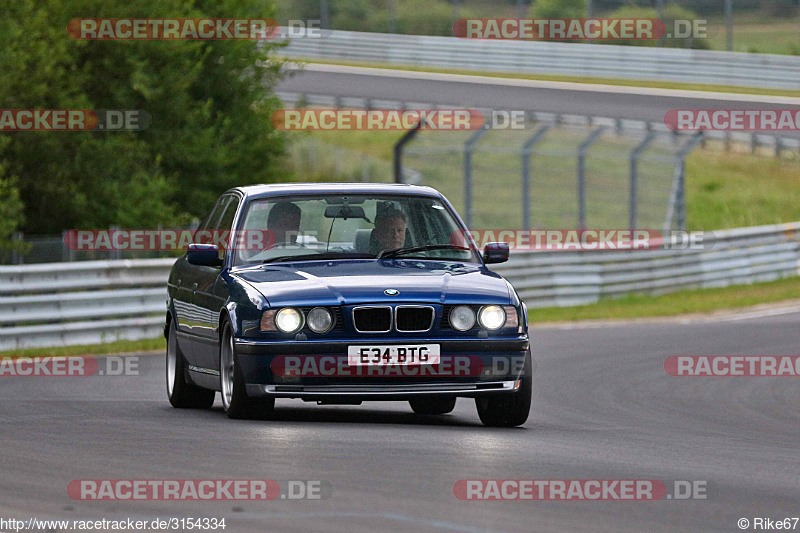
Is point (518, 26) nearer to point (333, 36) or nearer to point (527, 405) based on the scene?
point (333, 36)

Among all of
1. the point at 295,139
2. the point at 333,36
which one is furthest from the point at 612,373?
the point at 333,36

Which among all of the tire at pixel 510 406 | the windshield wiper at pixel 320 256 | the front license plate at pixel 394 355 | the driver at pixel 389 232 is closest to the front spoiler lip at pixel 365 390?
the front license plate at pixel 394 355

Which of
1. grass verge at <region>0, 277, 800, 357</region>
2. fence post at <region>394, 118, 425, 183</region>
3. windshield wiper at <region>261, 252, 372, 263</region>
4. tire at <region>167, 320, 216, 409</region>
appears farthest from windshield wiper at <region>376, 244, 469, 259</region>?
fence post at <region>394, 118, 425, 183</region>

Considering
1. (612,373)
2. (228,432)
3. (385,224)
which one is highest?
(385,224)

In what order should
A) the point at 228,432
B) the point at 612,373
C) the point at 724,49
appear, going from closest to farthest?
the point at 228,432
the point at 612,373
the point at 724,49

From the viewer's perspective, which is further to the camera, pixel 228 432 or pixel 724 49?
pixel 724 49

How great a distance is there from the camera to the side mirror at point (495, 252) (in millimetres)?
11047

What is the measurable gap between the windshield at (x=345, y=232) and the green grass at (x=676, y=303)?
11695 millimetres

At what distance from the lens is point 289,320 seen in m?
9.80

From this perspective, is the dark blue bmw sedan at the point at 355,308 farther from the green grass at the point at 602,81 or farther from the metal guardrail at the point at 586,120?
the green grass at the point at 602,81

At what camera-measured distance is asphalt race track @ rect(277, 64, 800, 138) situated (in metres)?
40.7

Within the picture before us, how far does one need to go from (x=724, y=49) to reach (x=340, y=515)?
42.6 metres

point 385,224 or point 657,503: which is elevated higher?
point 385,224

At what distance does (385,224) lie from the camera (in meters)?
10.9
